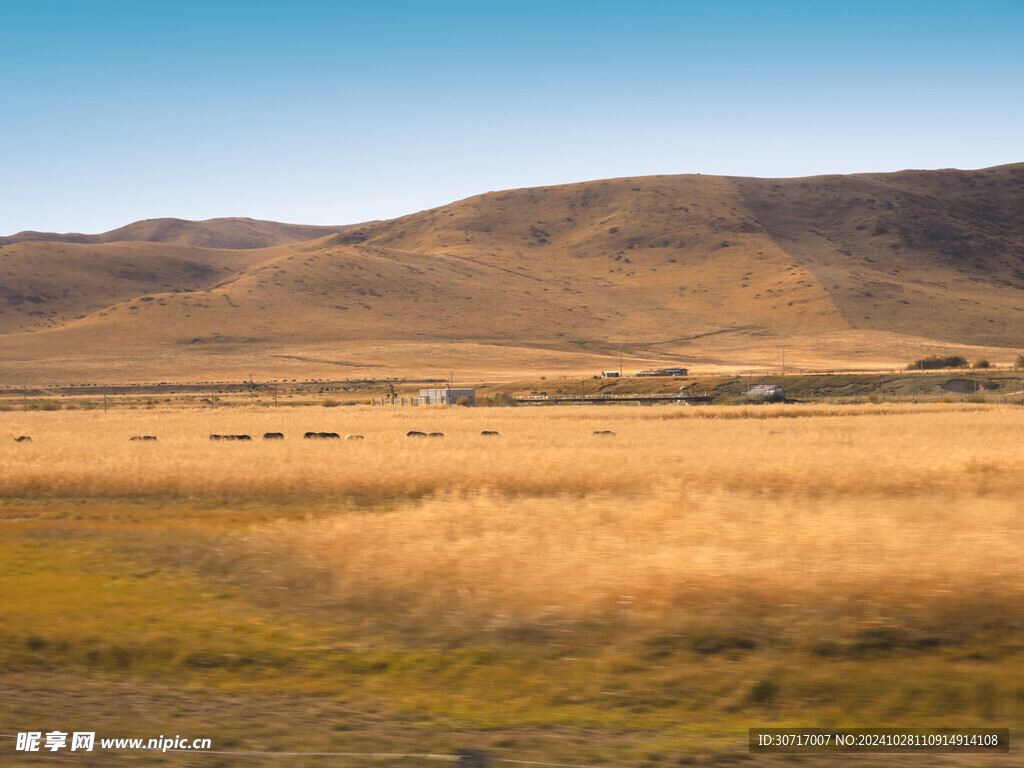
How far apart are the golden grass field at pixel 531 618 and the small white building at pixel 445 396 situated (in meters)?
58.7

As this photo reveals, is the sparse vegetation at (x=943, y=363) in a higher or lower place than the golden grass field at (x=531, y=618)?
higher

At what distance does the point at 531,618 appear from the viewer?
10.1 metres

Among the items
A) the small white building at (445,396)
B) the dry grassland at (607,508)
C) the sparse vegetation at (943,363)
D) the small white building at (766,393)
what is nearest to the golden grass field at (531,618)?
the dry grassland at (607,508)

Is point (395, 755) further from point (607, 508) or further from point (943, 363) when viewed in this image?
point (943, 363)

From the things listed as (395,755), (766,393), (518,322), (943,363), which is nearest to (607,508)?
(395,755)

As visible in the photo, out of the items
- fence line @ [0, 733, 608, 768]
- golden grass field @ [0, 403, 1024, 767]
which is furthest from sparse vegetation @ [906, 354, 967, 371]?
fence line @ [0, 733, 608, 768]

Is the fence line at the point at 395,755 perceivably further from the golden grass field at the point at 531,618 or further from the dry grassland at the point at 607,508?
the dry grassland at the point at 607,508

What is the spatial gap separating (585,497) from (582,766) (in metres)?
12.1

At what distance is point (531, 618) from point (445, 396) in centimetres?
6945

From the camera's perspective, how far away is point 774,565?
11.0 metres

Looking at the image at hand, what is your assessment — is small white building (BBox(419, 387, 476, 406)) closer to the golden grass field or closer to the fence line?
the golden grass field

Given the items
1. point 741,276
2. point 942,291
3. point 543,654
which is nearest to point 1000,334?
point 942,291

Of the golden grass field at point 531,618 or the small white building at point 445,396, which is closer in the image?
the golden grass field at point 531,618

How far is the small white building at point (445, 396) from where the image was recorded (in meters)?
79.1
